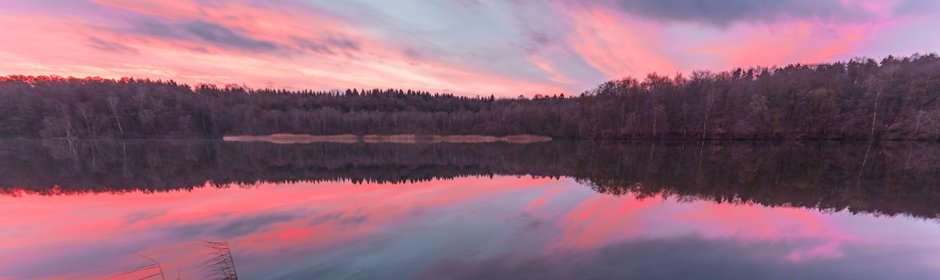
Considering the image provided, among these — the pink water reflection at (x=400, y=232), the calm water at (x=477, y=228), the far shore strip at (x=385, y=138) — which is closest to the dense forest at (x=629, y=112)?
the far shore strip at (x=385, y=138)

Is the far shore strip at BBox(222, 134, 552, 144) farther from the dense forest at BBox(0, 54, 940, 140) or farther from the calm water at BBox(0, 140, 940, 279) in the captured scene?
the calm water at BBox(0, 140, 940, 279)

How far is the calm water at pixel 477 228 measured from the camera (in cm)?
614

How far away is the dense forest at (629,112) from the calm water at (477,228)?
2029 inches

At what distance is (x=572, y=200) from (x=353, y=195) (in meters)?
7.68

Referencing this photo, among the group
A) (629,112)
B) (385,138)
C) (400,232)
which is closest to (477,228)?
(400,232)

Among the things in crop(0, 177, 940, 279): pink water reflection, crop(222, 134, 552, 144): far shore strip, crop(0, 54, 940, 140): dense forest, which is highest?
crop(0, 54, 940, 140): dense forest

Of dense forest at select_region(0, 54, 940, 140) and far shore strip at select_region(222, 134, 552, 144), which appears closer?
dense forest at select_region(0, 54, 940, 140)

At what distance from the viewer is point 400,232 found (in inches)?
327

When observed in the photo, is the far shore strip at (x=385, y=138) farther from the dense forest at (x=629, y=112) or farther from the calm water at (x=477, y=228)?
the calm water at (x=477, y=228)

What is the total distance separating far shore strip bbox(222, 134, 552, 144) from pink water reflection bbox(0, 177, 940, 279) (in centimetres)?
6069

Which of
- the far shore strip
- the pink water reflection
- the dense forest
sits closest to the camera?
the pink water reflection

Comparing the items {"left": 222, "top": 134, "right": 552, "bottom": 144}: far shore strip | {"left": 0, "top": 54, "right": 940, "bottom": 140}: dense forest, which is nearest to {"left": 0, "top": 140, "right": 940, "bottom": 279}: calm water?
{"left": 0, "top": 54, "right": 940, "bottom": 140}: dense forest

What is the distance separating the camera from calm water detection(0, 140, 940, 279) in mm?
6145

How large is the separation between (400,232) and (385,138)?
76.5 meters
